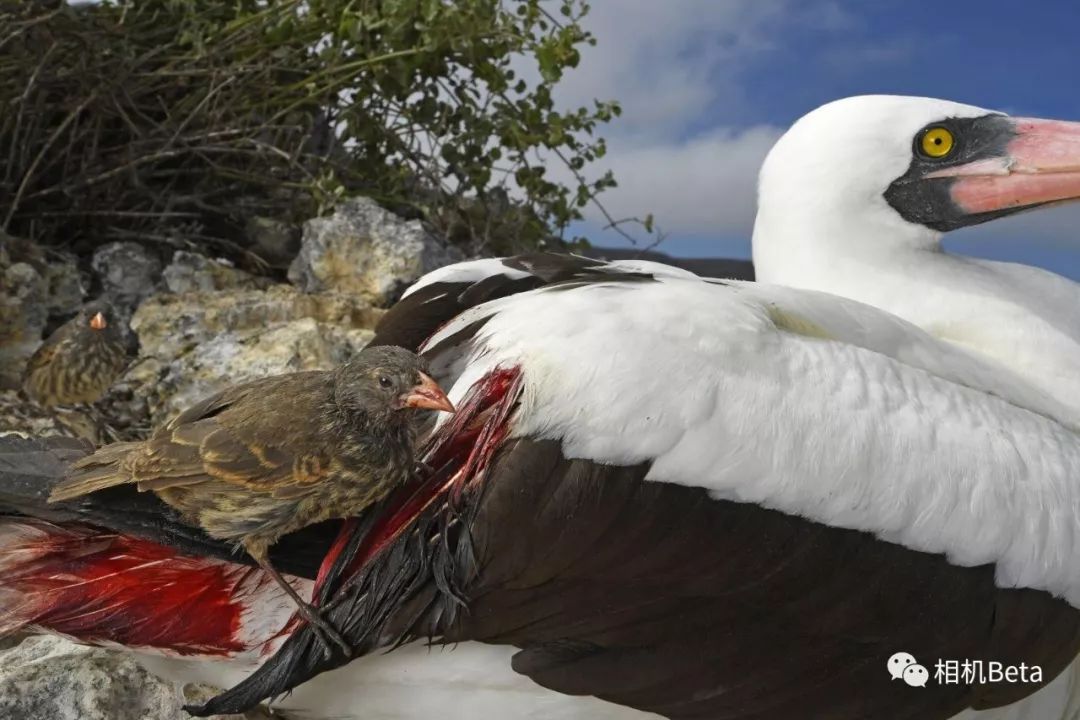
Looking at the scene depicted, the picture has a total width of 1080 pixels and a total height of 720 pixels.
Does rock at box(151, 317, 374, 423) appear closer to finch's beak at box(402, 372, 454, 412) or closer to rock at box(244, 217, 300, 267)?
rock at box(244, 217, 300, 267)

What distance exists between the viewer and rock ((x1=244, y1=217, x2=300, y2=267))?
370 centimetres

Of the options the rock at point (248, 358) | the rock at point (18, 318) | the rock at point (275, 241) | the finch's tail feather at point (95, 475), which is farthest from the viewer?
the rock at point (275, 241)

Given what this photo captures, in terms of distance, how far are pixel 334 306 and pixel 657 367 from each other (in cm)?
175

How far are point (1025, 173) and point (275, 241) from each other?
246 centimetres

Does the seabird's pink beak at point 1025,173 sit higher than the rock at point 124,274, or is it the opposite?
the seabird's pink beak at point 1025,173

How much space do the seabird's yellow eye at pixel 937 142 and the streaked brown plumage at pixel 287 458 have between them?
1.35 m

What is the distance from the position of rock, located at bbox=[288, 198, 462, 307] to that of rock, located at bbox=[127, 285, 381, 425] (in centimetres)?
18

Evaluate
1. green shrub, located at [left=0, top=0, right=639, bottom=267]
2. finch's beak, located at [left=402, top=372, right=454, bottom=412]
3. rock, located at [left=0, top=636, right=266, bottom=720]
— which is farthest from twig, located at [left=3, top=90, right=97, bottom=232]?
finch's beak, located at [left=402, top=372, right=454, bottom=412]

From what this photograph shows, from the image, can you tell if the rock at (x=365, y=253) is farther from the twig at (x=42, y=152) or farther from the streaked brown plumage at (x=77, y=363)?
the twig at (x=42, y=152)

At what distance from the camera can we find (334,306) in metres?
2.96

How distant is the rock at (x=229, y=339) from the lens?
2625mm

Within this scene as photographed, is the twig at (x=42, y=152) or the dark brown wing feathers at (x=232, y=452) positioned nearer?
the dark brown wing feathers at (x=232, y=452)

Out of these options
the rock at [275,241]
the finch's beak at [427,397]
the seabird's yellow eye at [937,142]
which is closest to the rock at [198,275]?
the rock at [275,241]

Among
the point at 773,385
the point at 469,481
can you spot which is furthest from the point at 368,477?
the point at 773,385
